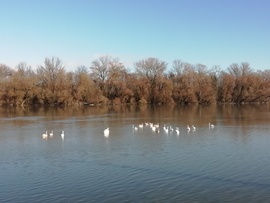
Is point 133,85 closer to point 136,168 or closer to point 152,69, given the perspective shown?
point 152,69

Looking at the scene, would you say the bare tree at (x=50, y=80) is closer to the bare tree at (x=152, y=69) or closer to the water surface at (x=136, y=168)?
the bare tree at (x=152, y=69)

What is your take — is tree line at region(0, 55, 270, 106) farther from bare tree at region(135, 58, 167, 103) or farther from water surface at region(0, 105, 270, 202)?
water surface at region(0, 105, 270, 202)

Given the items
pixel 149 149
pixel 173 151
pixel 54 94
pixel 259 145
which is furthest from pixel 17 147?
pixel 54 94

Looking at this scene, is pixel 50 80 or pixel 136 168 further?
pixel 50 80

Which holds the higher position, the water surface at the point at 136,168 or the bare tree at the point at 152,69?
the bare tree at the point at 152,69

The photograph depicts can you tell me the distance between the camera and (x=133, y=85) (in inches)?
3762

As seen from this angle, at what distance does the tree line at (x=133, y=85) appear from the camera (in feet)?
289

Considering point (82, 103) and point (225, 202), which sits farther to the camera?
point (82, 103)

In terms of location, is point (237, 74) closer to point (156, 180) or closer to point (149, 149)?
point (149, 149)

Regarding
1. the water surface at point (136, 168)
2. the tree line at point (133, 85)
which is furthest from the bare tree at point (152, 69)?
the water surface at point (136, 168)

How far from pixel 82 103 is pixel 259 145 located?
7058 cm

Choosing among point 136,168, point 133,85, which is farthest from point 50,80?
point 136,168

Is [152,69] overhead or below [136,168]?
overhead

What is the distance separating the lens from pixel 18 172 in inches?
683
